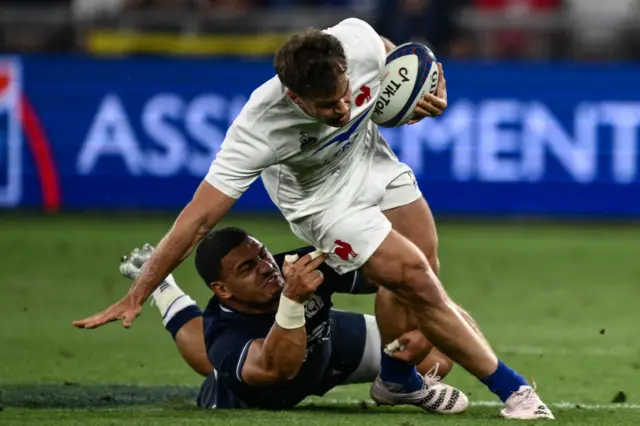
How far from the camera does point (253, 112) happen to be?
591cm

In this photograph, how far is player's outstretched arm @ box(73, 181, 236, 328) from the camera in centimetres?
567

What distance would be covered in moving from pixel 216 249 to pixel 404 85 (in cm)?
119

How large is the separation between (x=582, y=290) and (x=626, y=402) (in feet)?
13.9

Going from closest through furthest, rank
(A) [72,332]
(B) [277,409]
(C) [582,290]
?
(B) [277,409], (A) [72,332], (C) [582,290]

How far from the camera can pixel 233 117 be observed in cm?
1455

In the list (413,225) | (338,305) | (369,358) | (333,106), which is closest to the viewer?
(333,106)

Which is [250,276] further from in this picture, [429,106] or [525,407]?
[525,407]

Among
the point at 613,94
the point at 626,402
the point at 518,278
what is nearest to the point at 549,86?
the point at 613,94

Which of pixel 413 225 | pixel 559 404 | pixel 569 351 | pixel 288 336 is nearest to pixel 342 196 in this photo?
pixel 413 225

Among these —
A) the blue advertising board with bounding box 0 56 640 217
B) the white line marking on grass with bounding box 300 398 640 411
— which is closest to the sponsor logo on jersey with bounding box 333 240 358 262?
the white line marking on grass with bounding box 300 398 640 411

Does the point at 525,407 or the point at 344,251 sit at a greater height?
the point at 344,251

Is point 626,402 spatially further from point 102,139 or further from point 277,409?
point 102,139

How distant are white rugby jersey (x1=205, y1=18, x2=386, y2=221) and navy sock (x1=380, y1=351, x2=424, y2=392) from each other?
2.85ft

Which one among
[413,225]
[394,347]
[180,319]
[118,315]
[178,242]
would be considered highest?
[178,242]
